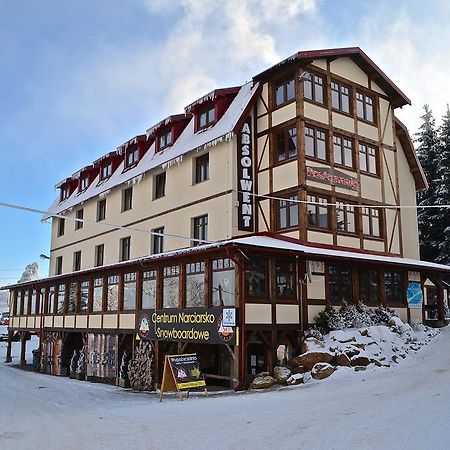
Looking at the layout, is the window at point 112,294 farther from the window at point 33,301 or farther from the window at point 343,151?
the window at point 343,151

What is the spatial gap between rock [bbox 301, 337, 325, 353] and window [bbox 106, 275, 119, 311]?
9509mm

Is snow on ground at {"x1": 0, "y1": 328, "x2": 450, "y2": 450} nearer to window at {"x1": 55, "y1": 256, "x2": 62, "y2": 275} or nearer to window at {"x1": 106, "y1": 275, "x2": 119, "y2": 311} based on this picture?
window at {"x1": 106, "y1": 275, "x2": 119, "y2": 311}

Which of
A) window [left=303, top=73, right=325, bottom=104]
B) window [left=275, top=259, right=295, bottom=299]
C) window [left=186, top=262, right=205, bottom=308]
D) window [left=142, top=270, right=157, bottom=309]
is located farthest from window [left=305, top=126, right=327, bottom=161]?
window [left=142, top=270, right=157, bottom=309]

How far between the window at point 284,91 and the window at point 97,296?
11646 millimetres

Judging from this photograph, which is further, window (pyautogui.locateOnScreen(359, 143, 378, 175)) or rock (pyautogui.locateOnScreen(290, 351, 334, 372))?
window (pyautogui.locateOnScreen(359, 143, 378, 175))

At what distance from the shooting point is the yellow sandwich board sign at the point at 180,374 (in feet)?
50.4

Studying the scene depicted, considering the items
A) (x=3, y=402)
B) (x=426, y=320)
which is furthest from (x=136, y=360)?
(x=426, y=320)

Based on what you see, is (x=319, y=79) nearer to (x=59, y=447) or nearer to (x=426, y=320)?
(x=426, y=320)

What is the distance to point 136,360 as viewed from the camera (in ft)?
68.5

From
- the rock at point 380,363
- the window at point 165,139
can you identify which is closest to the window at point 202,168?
the window at point 165,139

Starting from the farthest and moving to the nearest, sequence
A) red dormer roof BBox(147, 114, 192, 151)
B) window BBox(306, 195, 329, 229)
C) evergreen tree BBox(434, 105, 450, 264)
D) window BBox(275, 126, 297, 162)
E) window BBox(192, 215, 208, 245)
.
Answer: evergreen tree BBox(434, 105, 450, 264) < red dormer roof BBox(147, 114, 192, 151) < window BBox(192, 215, 208, 245) < window BBox(275, 126, 297, 162) < window BBox(306, 195, 329, 229)

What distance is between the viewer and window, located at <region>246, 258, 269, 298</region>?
1692 cm

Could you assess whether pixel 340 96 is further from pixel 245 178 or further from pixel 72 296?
pixel 72 296

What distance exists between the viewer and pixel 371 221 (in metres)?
22.5
